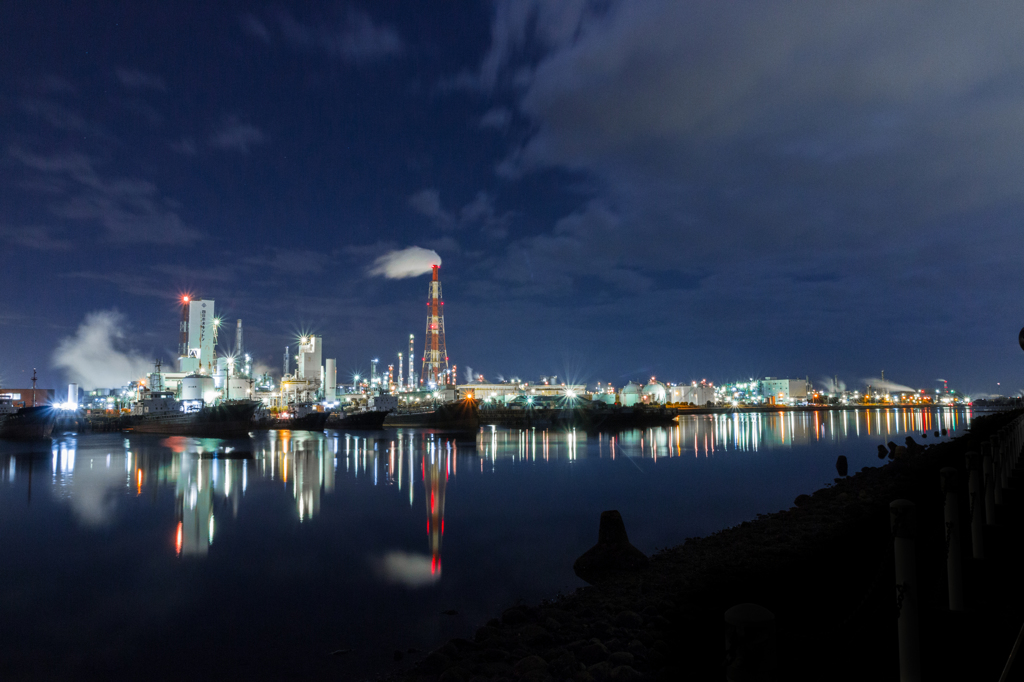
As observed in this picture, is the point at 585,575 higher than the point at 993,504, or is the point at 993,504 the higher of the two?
the point at 993,504

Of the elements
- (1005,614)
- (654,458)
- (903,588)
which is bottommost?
(654,458)

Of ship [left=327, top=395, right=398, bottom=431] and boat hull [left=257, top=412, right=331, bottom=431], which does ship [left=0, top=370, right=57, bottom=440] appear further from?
ship [left=327, top=395, right=398, bottom=431]

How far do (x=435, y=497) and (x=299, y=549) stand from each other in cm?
876

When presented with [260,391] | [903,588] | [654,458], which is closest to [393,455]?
[654,458]

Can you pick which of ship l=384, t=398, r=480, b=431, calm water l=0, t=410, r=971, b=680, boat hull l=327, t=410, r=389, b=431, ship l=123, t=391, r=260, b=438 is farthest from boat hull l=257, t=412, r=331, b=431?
calm water l=0, t=410, r=971, b=680

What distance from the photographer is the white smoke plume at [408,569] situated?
12.3m

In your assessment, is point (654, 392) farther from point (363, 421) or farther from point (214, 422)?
point (214, 422)

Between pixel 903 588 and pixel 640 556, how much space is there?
8729mm

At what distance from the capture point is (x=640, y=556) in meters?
11.9

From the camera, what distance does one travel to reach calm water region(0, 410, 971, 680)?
29.9ft

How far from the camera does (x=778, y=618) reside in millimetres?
6594

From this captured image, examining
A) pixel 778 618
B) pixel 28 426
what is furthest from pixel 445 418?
pixel 778 618

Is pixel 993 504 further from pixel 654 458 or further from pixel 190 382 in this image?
pixel 190 382

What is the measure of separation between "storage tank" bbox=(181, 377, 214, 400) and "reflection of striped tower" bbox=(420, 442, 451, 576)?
70908 millimetres
